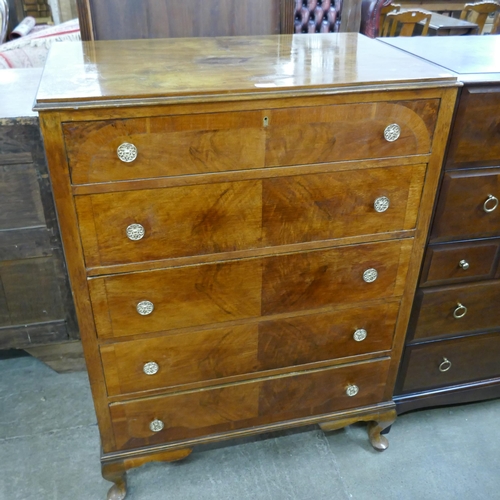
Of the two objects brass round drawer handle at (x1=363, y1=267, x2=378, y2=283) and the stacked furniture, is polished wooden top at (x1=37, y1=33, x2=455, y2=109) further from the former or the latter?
brass round drawer handle at (x1=363, y1=267, x2=378, y2=283)

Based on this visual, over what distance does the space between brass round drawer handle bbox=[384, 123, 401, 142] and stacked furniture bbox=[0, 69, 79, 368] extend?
3.17 feet

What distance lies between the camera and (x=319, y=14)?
3299 millimetres

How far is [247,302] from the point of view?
50.5 inches

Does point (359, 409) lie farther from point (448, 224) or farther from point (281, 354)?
point (448, 224)

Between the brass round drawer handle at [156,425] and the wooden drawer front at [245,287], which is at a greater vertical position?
the wooden drawer front at [245,287]

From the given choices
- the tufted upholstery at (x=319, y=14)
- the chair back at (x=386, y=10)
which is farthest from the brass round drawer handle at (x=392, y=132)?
the chair back at (x=386, y=10)

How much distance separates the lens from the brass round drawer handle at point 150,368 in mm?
1289

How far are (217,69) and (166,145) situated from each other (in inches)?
10.3

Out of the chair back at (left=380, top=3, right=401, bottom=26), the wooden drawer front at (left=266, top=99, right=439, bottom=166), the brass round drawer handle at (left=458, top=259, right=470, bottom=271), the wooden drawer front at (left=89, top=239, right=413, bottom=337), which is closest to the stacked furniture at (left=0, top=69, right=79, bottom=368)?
the wooden drawer front at (left=89, top=239, right=413, bottom=337)

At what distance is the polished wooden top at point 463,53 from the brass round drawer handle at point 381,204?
1.05ft

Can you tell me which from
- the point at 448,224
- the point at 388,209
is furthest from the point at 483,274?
the point at 388,209

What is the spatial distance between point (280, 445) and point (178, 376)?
0.53m

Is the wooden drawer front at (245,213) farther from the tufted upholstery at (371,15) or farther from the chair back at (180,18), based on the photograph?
the tufted upholstery at (371,15)

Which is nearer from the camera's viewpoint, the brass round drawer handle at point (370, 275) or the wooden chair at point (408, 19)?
the brass round drawer handle at point (370, 275)
